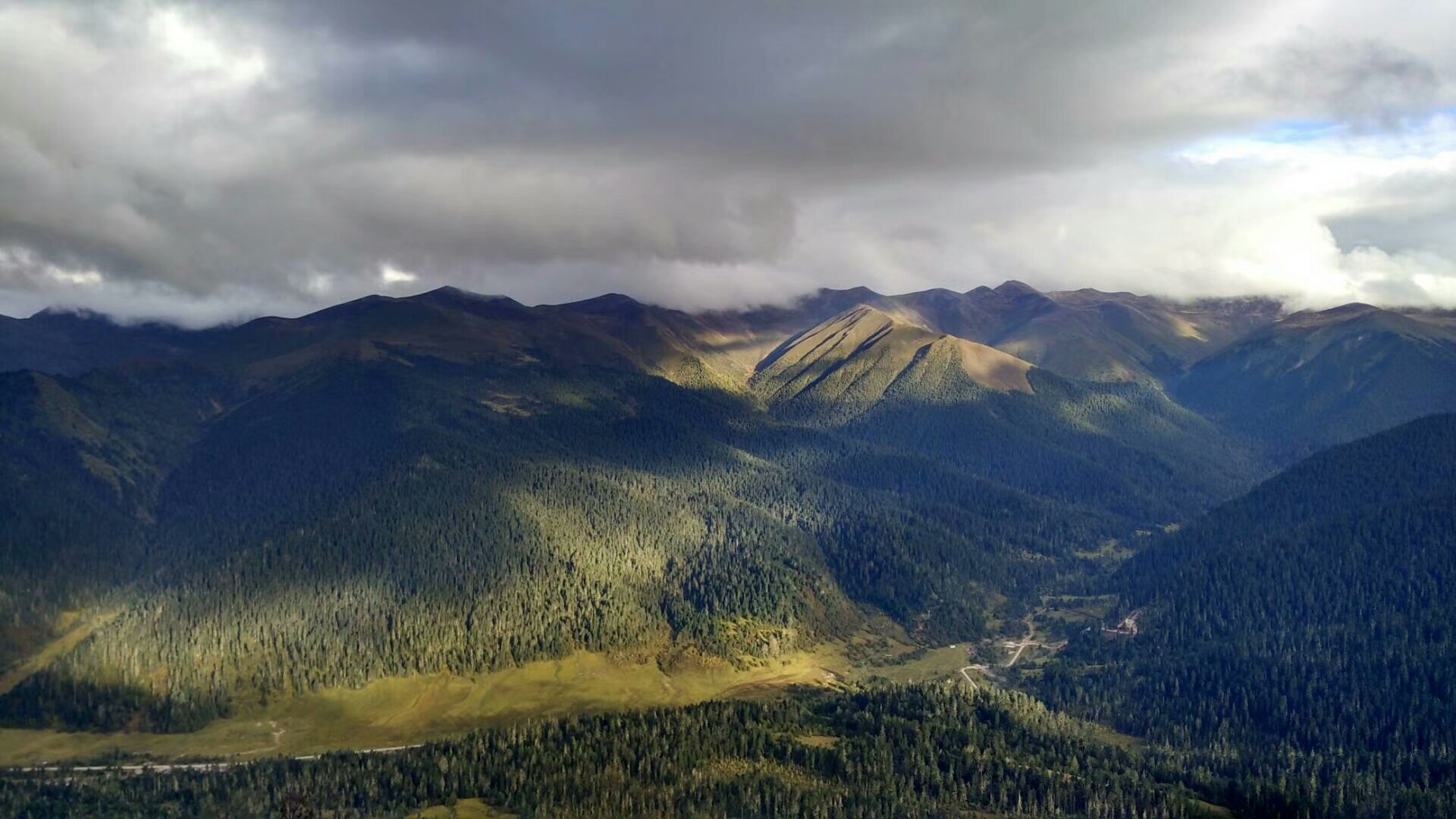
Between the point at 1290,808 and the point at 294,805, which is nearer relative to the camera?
the point at 294,805

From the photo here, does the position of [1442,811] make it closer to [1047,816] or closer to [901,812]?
[1047,816]

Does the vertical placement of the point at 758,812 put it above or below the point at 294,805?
below

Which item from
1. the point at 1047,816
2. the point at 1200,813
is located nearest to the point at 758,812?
the point at 1047,816

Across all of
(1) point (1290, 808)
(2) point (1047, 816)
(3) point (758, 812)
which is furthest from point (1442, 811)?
(3) point (758, 812)

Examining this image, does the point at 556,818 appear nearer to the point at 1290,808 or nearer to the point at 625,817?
the point at 625,817

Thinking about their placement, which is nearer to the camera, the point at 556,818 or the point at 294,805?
the point at 294,805

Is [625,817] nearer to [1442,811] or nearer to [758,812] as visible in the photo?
[758,812]

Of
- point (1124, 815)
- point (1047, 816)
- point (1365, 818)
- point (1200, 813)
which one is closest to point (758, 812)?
point (1047, 816)

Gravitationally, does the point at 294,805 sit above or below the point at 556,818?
above
